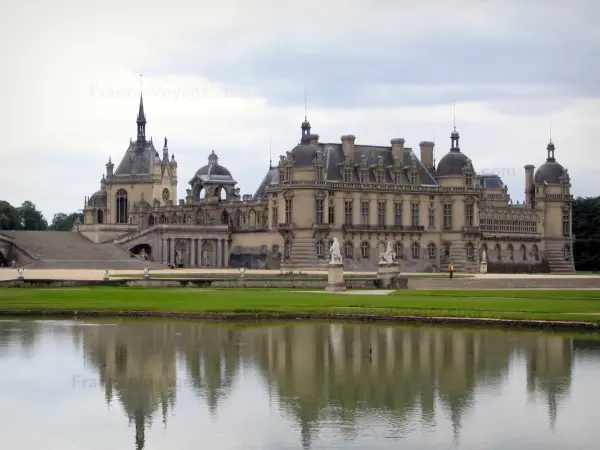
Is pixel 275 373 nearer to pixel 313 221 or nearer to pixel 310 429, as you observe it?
pixel 310 429

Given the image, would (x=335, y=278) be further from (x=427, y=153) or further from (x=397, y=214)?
(x=427, y=153)

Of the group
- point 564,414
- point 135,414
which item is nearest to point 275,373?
point 135,414

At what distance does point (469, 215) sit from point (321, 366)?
78418mm

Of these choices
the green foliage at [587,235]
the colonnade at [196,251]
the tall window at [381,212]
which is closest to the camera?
the tall window at [381,212]

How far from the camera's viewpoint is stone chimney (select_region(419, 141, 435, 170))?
119m

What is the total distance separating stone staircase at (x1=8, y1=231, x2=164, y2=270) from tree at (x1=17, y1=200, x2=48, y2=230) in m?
65.4

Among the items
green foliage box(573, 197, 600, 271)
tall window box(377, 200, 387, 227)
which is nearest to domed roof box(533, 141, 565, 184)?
green foliage box(573, 197, 600, 271)

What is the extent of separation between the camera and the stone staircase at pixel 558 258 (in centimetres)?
12800

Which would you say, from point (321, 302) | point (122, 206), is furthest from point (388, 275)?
point (122, 206)

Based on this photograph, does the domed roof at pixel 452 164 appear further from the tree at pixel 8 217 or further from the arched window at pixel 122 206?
the tree at pixel 8 217

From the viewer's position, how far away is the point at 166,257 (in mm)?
116625

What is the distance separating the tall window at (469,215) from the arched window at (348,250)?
12745 millimetres

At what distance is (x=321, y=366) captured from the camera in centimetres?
3947

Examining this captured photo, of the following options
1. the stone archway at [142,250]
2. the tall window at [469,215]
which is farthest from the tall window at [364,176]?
the stone archway at [142,250]
